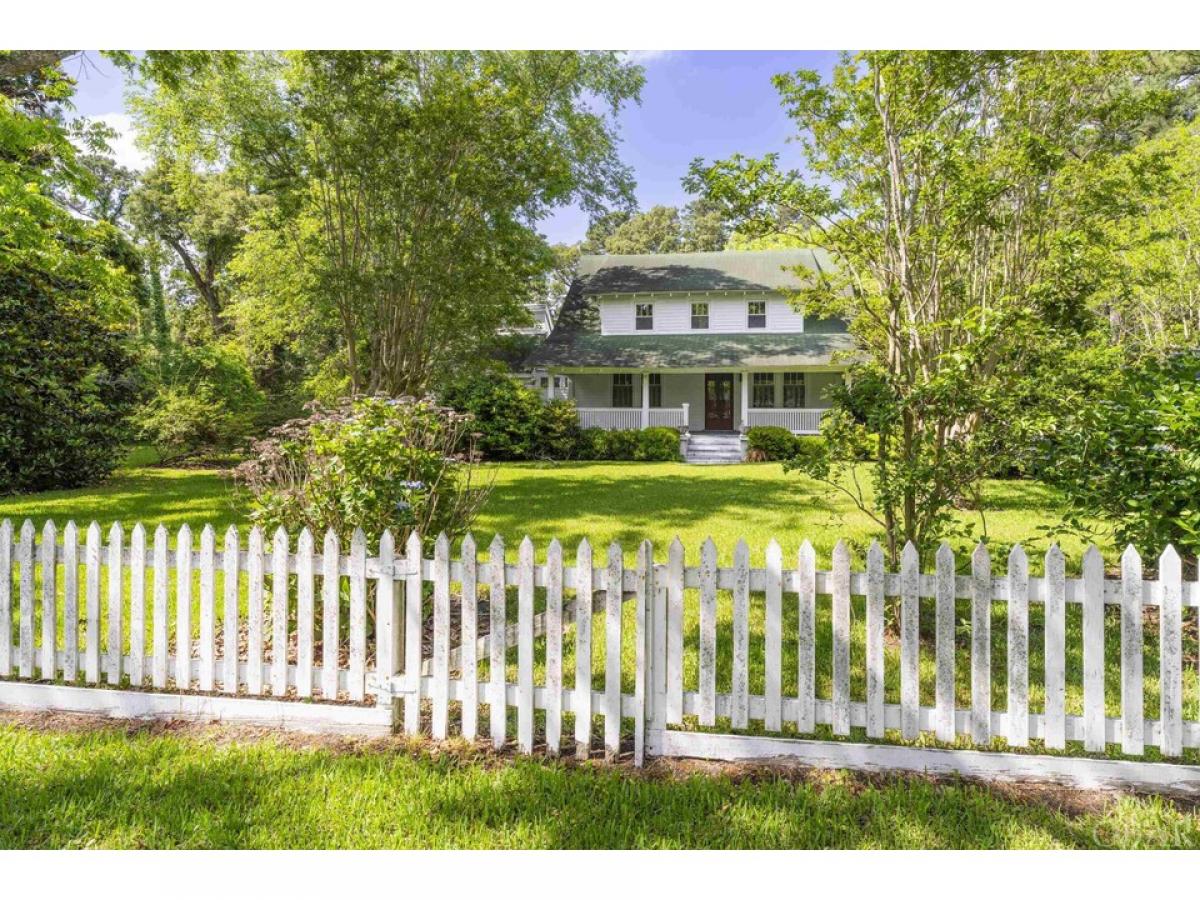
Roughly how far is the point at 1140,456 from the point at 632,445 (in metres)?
15.0

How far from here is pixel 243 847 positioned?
2568 mm

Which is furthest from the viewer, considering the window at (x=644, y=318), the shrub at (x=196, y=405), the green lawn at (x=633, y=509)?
the window at (x=644, y=318)

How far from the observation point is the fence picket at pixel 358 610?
3.37 m

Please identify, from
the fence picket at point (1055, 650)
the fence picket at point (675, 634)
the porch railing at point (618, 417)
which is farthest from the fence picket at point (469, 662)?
the porch railing at point (618, 417)

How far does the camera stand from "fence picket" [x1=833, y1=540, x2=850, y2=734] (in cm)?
305

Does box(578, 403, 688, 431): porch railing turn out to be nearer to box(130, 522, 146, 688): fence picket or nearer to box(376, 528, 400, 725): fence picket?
box(130, 522, 146, 688): fence picket

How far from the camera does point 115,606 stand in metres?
3.60

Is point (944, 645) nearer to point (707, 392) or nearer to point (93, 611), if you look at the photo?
point (93, 611)

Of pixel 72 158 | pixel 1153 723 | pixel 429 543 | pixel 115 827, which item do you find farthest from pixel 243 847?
pixel 72 158

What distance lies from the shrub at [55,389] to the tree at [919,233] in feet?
40.4

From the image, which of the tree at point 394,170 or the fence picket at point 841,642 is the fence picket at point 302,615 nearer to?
the fence picket at point 841,642

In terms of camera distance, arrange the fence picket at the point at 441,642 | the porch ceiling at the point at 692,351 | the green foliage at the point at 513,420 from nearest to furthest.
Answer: the fence picket at the point at 441,642 < the green foliage at the point at 513,420 < the porch ceiling at the point at 692,351

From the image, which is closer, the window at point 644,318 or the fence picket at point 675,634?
the fence picket at point 675,634
